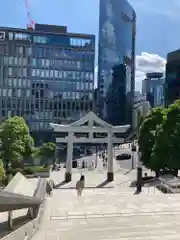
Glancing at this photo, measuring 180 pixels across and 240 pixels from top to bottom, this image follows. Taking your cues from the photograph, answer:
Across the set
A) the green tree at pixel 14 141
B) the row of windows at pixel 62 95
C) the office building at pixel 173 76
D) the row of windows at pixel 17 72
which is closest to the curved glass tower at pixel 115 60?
the row of windows at pixel 62 95

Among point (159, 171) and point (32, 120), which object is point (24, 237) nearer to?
point (159, 171)

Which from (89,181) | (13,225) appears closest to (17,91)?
(89,181)

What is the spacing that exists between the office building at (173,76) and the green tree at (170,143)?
70488 millimetres

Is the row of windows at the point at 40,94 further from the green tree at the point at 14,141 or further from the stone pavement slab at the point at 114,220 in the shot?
the stone pavement slab at the point at 114,220

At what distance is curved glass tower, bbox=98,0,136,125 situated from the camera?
12319 cm

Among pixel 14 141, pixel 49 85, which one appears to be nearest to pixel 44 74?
pixel 49 85

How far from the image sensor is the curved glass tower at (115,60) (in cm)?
Result: 12319

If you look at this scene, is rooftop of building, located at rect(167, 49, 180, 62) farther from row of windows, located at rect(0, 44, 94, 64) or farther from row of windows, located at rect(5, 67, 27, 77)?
row of windows, located at rect(5, 67, 27, 77)

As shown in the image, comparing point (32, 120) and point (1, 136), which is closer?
point (1, 136)

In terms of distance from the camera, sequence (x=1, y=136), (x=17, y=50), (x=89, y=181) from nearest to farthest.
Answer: (x=89, y=181) < (x=1, y=136) < (x=17, y=50)

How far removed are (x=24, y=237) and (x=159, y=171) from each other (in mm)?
26537

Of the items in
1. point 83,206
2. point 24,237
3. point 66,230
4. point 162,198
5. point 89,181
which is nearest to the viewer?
point 24,237

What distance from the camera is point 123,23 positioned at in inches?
5123

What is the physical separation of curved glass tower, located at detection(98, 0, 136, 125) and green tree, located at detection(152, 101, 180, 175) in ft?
303
